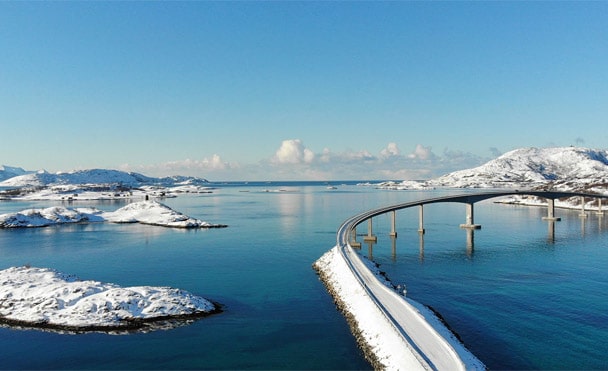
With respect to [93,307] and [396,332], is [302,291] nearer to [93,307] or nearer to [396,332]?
[396,332]

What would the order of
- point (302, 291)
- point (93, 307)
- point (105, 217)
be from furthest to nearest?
point (105, 217)
point (302, 291)
point (93, 307)

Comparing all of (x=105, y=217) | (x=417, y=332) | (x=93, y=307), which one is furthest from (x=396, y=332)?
(x=105, y=217)

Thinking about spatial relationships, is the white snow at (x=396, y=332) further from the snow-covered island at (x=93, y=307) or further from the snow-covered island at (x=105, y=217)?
the snow-covered island at (x=105, y=217)

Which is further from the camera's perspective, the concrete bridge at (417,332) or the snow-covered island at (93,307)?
the snow-covered island at (93,307)

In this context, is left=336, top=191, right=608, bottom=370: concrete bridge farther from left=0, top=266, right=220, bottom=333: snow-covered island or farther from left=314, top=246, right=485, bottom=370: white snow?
left=0, top=266, right=220, bottom=333: snow-covered island

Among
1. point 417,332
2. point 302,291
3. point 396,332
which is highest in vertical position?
point 396,332

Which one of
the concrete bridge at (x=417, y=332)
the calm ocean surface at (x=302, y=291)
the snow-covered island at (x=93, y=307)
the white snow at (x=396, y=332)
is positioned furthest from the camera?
the snow-covered island at (x=93, y=307)

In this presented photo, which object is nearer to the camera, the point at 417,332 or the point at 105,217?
the point at 417,332

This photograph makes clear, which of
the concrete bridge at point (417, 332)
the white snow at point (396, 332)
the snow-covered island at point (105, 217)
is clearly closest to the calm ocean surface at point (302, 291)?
the white snow at point (396, 332)
